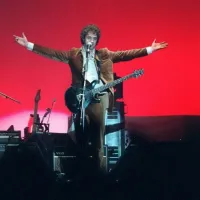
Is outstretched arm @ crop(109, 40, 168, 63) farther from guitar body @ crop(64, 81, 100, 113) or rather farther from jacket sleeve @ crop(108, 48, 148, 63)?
guitar body @ crop(64, 81, 100, 113)

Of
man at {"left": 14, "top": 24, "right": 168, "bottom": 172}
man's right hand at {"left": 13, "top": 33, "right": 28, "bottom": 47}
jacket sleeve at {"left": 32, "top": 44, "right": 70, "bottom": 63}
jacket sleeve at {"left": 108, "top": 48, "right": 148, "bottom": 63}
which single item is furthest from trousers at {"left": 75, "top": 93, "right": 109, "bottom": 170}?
man's right hand at {"left": 13, "top": 33, "right": 28, "bottom": 47}

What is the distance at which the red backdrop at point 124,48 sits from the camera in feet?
17.0

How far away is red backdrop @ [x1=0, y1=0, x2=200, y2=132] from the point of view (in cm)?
518

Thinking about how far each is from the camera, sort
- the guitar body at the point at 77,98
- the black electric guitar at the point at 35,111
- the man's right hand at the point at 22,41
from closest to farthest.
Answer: the guitar body at the point at 77,98, the man's right hand at the point at 22,41, the black electric guitar at the point at 35,111

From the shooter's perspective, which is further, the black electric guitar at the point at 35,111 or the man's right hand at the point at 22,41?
the black electric guitar at the point at 35,111

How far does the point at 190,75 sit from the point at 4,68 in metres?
2.66

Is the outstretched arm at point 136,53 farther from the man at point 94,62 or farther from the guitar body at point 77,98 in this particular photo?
the guitar body at point 77,98

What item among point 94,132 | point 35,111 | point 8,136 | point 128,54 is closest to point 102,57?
point 128,54

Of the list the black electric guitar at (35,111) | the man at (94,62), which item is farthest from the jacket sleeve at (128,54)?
the black electric guitar at (35,111)

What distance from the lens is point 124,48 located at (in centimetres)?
521

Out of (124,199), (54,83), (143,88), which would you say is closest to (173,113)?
(143,88)

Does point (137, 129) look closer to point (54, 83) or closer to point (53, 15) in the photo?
point (54, 83)

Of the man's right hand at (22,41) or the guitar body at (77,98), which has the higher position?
the man's right hand at (22,41)

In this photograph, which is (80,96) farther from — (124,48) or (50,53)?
(124,48)
